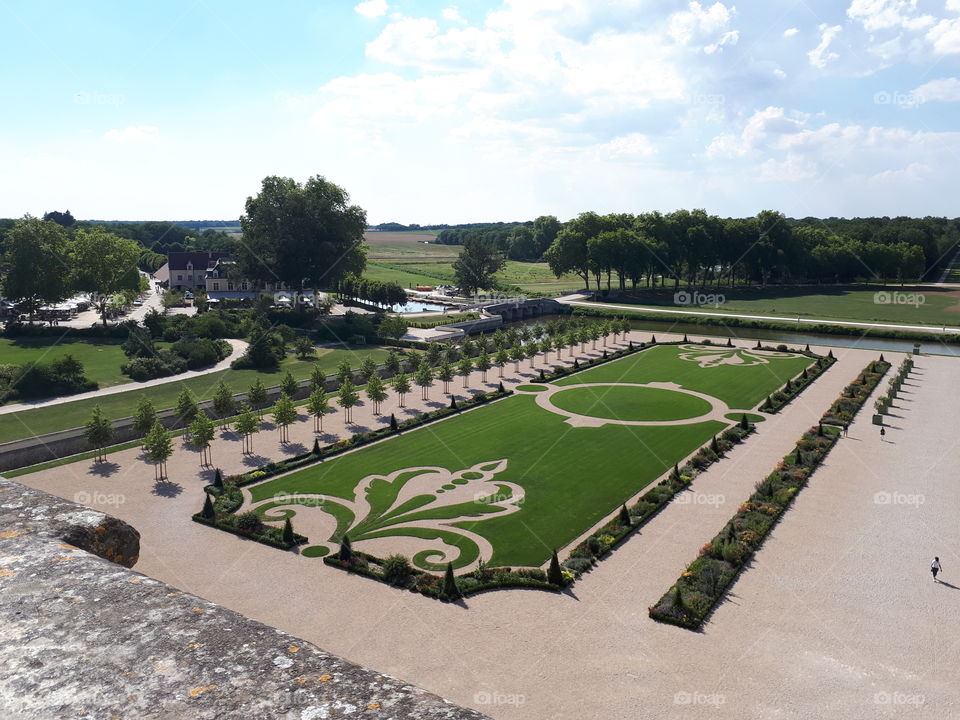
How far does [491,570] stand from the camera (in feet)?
108

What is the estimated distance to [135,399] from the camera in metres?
63.0

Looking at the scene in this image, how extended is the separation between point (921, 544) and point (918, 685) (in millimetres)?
13570

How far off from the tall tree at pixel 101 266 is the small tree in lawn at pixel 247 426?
59724 millimetres

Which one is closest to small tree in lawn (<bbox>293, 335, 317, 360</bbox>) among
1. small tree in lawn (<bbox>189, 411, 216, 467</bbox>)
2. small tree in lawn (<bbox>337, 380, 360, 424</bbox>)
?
small tree in lawn (<bbox>337, 380, 360, 424</bbox>)

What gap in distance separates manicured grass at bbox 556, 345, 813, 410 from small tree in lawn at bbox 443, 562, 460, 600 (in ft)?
140

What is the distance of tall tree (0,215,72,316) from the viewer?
95.6 meters

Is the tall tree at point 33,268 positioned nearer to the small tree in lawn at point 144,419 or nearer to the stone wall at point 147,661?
the small tree in lawn at point 144,419

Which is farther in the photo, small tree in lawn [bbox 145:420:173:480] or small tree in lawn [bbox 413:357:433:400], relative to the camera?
small tree in lawn [bbox 413:357:433:400]

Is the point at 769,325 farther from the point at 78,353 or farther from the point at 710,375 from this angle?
the point at 78,353

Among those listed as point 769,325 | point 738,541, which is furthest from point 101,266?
point 769,325

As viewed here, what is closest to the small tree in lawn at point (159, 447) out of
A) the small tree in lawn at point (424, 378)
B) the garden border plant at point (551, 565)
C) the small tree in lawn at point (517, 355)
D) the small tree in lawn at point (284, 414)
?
the small tree in lawn at point (284, 414)

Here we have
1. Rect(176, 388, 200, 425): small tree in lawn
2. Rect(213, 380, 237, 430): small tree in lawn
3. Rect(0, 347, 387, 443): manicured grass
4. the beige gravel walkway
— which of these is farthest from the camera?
Rect(213, 380, 237, 430): small tree in lawn

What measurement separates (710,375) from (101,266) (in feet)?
286

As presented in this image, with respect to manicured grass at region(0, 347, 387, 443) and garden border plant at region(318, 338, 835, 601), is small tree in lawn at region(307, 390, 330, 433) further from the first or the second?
garden border plant at region(318, 338, 835, 601)
